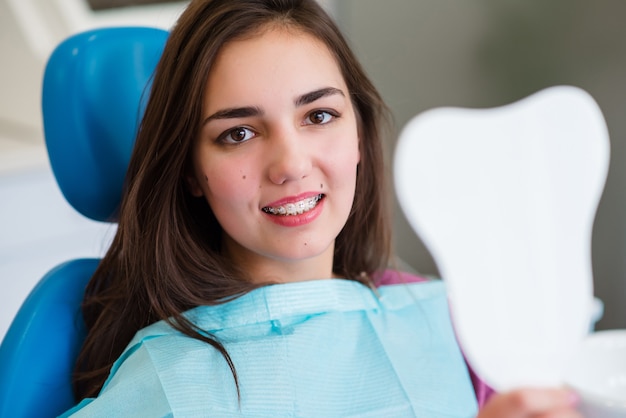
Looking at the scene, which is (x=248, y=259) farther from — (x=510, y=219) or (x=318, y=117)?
(x=510, y=219)

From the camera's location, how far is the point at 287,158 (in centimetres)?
83

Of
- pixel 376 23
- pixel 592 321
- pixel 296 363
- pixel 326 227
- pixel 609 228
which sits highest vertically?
pixel 376 23

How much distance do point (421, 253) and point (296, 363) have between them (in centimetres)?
150

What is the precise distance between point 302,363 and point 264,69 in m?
0.33

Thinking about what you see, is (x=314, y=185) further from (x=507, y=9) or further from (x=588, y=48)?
(x=507, y=9)

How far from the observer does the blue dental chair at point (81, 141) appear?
0.92 meters

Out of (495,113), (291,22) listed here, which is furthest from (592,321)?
(291,22)

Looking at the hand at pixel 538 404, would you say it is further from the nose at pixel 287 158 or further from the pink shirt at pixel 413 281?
the pink shirt at pixel 413 281

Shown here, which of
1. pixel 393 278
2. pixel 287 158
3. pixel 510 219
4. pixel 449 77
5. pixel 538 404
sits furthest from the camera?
pixel 510 219

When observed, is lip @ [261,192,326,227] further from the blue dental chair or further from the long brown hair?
the blue dental chair

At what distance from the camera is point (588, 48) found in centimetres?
161

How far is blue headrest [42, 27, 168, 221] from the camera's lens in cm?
98

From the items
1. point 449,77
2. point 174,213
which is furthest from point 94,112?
point 449,77

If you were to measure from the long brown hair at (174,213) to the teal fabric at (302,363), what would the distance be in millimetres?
28
